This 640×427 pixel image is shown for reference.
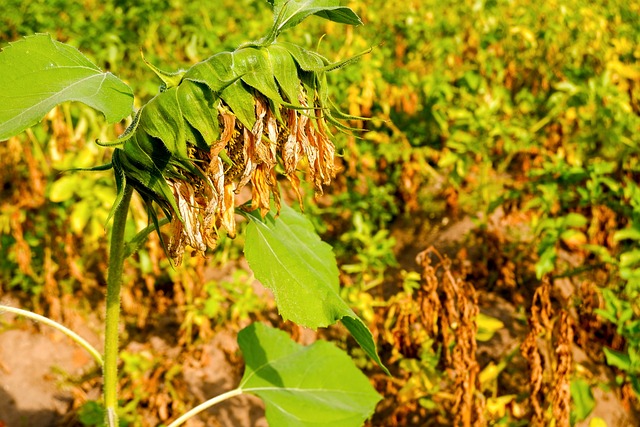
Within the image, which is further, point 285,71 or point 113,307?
point 113,307

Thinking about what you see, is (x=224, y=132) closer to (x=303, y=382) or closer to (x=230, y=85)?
(x=230, y=85)

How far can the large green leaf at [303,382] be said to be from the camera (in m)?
1.10

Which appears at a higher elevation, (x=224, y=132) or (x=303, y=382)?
(x=224, y=132)

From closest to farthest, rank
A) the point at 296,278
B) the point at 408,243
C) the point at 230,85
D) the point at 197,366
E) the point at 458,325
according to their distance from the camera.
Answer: the point at 230,85 < the point at 296,278 < the point at 458,325 < the point at 197,366 < the point at 408,243

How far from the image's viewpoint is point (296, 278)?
749 mm

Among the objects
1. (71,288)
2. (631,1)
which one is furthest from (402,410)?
(631,1)

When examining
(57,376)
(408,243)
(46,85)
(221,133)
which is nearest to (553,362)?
(408,243)

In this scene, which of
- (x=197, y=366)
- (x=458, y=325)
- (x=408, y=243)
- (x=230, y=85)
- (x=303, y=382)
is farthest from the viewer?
(x=408, y=243)

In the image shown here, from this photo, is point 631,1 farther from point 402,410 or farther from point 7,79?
point 7,79

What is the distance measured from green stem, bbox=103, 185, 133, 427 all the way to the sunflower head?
0.12 m

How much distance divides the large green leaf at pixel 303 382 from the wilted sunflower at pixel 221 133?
575 mm

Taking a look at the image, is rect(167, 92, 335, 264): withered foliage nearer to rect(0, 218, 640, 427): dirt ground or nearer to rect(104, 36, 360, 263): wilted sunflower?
rect(104, 36, 360, 263): wilted sunflower

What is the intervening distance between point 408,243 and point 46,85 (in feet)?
7.26

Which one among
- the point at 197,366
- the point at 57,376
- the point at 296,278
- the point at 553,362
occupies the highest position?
the point at 296,278
